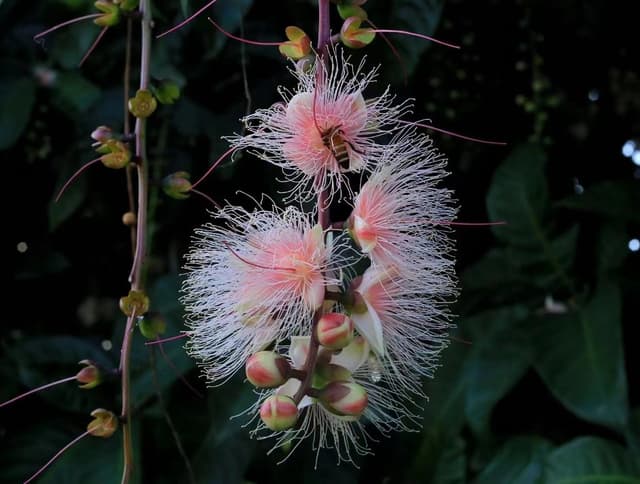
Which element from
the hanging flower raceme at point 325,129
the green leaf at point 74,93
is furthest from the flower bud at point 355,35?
the green leaf at point 74,93

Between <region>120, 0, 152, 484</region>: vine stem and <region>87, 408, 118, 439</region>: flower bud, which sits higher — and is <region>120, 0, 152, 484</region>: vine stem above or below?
above

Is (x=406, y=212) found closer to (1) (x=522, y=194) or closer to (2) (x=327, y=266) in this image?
(2) (x=327, y=266)

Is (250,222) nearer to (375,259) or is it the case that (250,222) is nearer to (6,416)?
(375,259)

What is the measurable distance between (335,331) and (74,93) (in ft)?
2.80

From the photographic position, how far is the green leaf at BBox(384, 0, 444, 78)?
104 centimetres

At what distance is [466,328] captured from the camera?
141 cm

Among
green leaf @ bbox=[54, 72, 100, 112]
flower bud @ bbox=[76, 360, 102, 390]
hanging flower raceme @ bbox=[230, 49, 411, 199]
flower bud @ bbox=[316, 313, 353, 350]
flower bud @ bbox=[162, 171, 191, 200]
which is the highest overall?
green leaf @ bbox=[54, 72, 100, 112]

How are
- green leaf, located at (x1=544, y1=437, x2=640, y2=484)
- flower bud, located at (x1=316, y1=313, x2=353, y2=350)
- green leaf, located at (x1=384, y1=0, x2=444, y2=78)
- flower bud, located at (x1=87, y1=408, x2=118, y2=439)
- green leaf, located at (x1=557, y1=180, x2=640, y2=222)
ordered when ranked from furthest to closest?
green leaf, located at (x1=557, y1=180, x2=640, y2=222), green leaf, located at (x1=544, y1=437, x2=640, y2=484), green leaf, located at (x1=384, y1=0, x2=444, y2=78), flower bud, located at (x1=87, y1=408, x2=118, y2=439), flower bud, located at (x1=316, y1=313, x2=353, y2=350)

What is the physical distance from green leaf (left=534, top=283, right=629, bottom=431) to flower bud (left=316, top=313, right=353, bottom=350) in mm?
722

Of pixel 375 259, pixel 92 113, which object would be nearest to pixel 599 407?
pixel 375 259

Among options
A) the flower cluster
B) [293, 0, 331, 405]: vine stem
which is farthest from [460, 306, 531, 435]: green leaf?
[293, 0, 331, 405]: vine stem

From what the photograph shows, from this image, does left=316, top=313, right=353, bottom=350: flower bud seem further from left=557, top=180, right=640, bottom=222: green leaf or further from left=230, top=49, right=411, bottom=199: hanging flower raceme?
left=557, top=180, right=640, bottom=222: green leaf

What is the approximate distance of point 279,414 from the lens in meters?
0.57

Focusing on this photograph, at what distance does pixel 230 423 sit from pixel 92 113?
1.58ft
